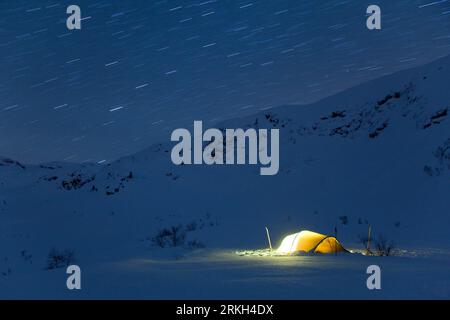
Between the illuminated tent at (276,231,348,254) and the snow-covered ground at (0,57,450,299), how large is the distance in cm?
107

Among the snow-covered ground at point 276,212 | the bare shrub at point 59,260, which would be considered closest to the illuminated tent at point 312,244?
the snow-covered ground at point 276,212

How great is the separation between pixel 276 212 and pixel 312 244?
1350 cm

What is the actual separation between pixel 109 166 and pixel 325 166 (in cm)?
2753

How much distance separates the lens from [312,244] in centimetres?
1297

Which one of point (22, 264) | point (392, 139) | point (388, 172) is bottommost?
point (22, 264)

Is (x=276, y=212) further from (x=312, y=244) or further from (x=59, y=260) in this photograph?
(x=59, y=260)

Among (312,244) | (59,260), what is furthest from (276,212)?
(59,260)

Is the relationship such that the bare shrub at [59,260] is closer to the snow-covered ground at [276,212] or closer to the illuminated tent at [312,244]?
the snow-covered ground at [276,212]

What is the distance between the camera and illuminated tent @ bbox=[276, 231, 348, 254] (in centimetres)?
1276

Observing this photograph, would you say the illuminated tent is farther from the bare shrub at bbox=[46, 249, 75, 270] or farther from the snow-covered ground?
the bare shrub at bbox=[46, 249, 75, 270]

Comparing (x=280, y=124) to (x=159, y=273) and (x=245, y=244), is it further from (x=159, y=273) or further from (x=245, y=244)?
(x=159, y=273)

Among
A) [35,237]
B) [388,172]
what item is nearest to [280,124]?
[388,172]

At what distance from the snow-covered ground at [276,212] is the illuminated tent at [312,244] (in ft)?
3.53

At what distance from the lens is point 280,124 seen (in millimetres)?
46125
